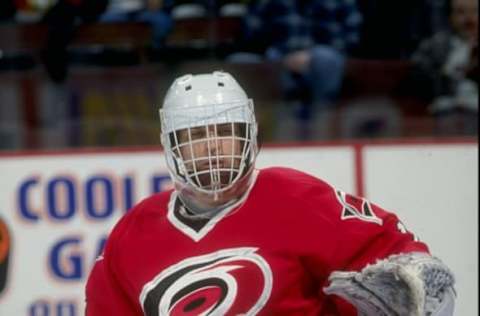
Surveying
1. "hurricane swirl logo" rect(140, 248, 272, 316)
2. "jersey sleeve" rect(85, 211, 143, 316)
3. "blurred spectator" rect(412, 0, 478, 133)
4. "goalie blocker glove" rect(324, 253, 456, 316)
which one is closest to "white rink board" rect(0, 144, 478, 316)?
"blurred spectator" rect(412, 0, 478, 133)

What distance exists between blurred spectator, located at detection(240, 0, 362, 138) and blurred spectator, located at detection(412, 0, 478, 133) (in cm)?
27

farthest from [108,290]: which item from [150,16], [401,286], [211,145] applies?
[150,16]

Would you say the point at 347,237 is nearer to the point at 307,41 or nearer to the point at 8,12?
the point at 307,41

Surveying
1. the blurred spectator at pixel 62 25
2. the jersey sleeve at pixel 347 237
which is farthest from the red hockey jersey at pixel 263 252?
the blurred spectator at pixel 62 25

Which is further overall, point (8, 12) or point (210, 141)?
point (8, 12)

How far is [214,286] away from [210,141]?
27 cm

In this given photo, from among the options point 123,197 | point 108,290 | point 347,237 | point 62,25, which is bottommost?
point 123,197

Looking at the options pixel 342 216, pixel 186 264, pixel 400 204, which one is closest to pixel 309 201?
pixel 342 216

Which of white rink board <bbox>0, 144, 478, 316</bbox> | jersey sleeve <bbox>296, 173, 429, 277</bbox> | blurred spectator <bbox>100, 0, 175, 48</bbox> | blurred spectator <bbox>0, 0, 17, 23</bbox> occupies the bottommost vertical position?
white rink board <bbox>0, 144, 478, 316</bbox>

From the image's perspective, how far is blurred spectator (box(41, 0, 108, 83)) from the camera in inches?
187

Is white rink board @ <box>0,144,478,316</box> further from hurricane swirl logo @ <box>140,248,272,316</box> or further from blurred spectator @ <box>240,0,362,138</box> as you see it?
hurricane swirl logo @ <box>140,248,272,316</box>

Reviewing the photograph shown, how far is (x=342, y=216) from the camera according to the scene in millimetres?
2375

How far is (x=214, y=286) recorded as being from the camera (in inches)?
94.8

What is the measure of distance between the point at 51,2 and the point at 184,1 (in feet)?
1.59
